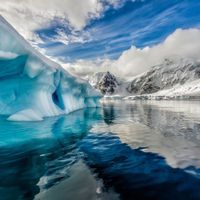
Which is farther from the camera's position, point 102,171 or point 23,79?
point 23,79

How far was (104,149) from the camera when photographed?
27.9ft

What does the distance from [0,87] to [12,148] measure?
1016cm

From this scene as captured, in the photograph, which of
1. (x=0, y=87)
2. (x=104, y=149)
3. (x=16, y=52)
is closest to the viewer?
(x=104, y=149)

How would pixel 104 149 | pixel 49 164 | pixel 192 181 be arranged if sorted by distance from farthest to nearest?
1. pixel 104 149
2. pixel 49 164
3. pixel 192 181

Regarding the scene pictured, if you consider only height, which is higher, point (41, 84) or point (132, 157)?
point (41, 84)

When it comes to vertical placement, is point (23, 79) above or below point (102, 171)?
above

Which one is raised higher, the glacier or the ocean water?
the glacier

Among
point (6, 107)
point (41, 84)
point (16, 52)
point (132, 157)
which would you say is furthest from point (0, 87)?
point (132, 157)

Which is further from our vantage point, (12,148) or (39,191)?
(12,148)

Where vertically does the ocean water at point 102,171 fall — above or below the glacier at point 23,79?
below

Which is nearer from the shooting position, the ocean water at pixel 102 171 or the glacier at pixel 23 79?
the ocean water at pixel 102 171

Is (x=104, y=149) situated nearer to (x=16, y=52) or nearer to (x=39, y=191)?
(x=39, y=191)

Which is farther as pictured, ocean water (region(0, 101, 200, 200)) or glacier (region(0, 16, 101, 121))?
glacier (region(0, 16, 101, 121))

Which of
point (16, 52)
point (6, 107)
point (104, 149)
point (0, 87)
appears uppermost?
point (16, 52)
